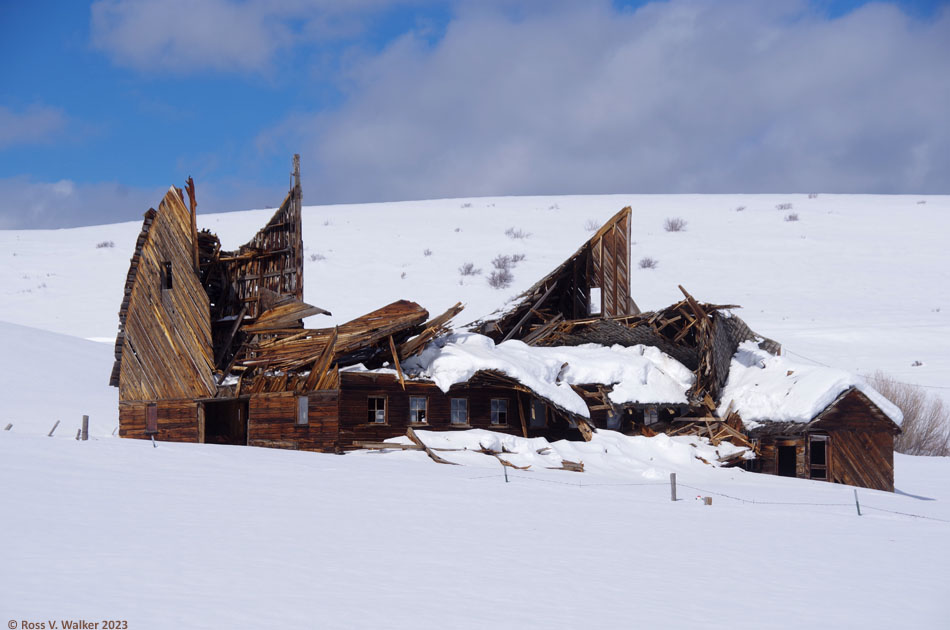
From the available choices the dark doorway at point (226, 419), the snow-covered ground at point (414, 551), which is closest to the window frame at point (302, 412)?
the snow-covered ground at point (414, 551)

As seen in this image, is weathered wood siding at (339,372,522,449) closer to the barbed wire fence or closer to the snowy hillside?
the barbed wire fence

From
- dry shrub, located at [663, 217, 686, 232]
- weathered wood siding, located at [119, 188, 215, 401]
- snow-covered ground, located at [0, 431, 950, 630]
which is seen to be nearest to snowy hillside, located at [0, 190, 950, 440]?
dry shrub, located at [663, 217, 686, 232]

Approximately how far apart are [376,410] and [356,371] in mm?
1213

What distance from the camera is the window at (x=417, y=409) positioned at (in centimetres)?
2867

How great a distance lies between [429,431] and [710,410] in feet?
30.8

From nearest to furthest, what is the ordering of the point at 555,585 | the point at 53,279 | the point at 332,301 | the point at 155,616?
1. the point at 155,616
2. the point at 555,585
3. the point at 332,301
4. the point at 53,279

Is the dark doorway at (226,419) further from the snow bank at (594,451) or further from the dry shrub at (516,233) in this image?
the dry shrub at (516,233)

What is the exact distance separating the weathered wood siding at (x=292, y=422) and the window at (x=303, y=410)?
0.09 metres

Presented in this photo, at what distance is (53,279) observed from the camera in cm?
7200

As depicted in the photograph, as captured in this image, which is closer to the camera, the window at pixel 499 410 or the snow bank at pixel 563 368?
the snow bank at pixel 563 368

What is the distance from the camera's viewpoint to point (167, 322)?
32344 millimetres

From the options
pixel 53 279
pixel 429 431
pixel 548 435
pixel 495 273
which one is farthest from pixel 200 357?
pixel 53 279

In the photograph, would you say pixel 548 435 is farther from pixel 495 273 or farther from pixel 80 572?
pixel 495 273

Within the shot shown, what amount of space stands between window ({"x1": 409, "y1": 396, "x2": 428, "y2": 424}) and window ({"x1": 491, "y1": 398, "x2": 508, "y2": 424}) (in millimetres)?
2241
